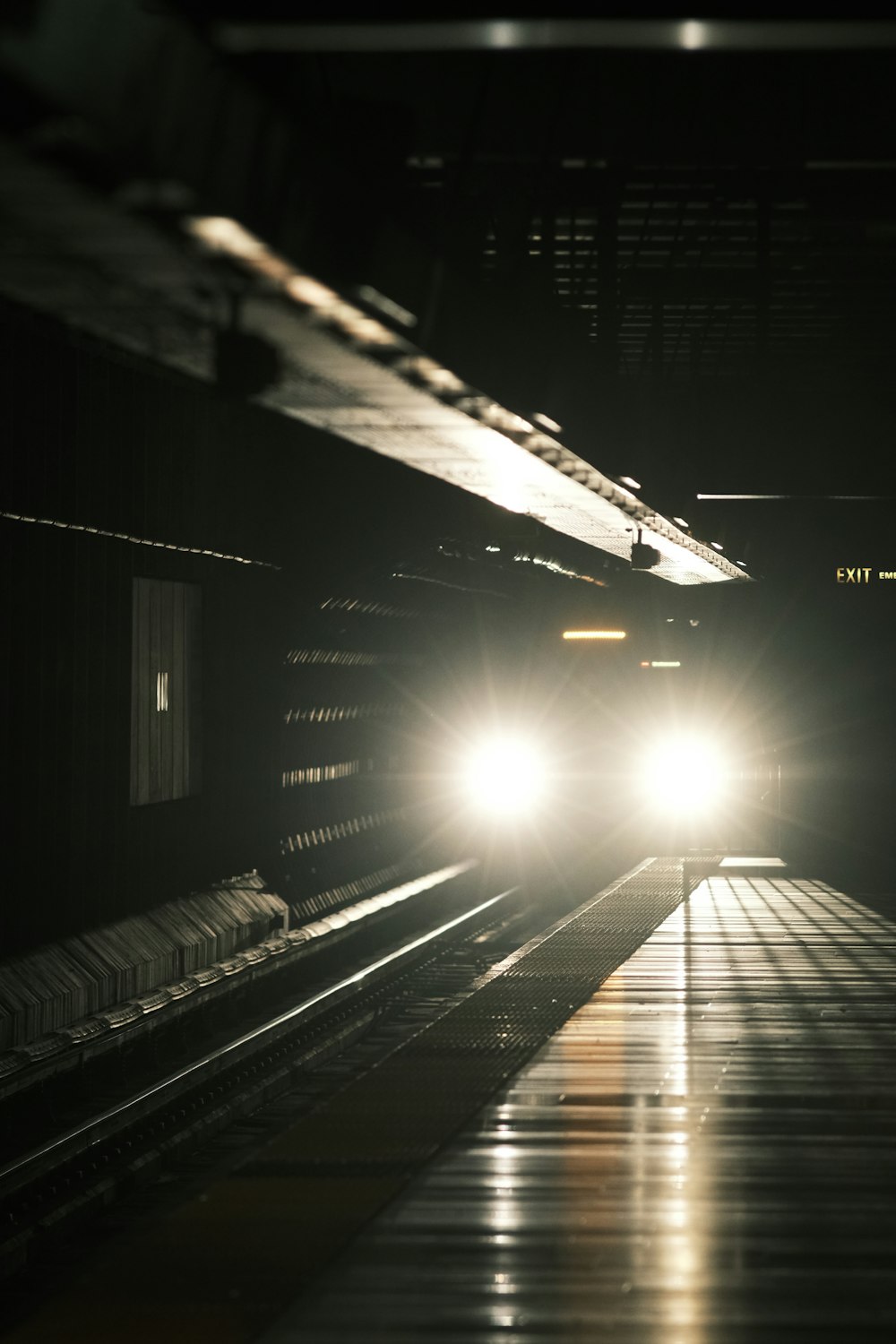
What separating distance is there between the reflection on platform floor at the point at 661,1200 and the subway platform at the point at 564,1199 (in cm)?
2

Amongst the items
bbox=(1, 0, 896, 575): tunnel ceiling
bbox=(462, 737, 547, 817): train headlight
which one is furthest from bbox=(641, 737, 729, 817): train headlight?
bbox=(1, 0, 896, 575): tunnel ceiling

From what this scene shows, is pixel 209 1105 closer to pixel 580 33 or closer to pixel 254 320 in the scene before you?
pixel 254 320

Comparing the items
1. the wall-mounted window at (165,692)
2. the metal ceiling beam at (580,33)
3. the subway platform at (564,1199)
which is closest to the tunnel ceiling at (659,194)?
the metal ceiling beam at (580,33)

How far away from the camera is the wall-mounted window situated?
15180mm

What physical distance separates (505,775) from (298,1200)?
74.6ft

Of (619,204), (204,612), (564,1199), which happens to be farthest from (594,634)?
(564,1199)

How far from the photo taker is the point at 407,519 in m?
20.8

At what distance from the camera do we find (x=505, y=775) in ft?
99.7

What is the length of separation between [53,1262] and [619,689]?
65.5 feet

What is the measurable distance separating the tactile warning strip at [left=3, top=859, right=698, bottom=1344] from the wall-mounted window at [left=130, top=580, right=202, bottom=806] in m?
3.65

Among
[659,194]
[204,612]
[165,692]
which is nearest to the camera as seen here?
[659,194]

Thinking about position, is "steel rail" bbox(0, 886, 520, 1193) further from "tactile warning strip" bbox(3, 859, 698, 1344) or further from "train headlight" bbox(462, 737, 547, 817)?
"train headlight" bbox(462, 737, 547, 817)

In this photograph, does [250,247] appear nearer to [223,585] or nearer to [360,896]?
[223,585]

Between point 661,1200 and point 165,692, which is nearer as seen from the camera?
point 661,1200
